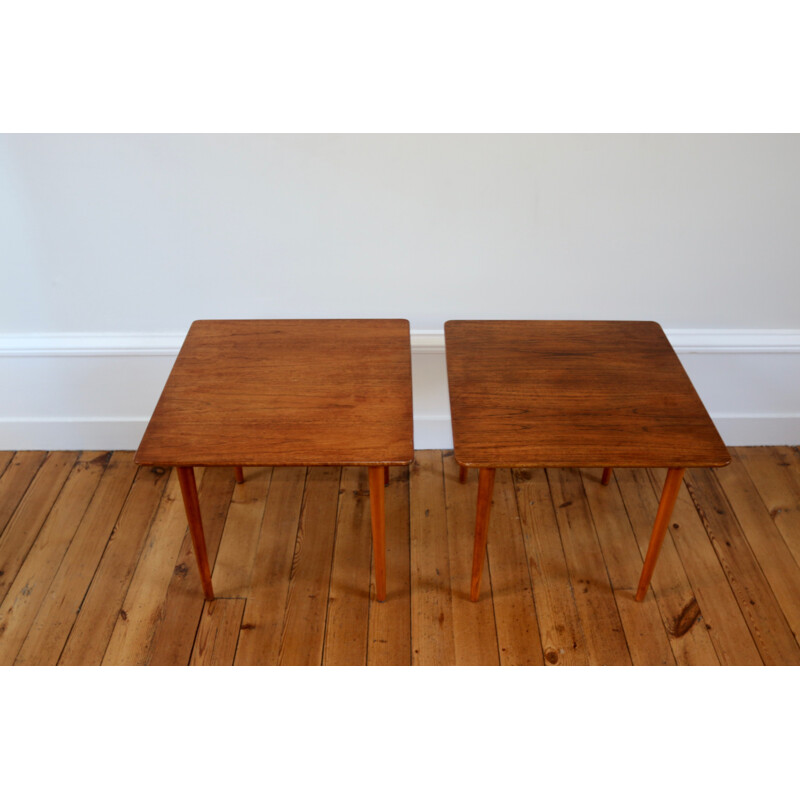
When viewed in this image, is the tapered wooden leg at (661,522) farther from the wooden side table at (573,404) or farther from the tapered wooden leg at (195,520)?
the tapered wooden leg at (195,520)

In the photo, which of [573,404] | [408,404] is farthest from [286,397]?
[573,404]

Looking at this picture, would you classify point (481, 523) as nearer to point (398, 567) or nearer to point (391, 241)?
point (398, 567)

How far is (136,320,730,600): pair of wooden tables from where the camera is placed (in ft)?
5.06

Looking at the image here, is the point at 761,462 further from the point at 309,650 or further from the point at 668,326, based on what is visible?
the point at 309,650

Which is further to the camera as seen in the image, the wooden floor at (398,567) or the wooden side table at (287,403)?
the wooden floor at (398,567)

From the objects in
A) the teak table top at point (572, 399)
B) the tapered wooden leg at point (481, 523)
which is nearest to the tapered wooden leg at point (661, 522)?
the teak table top at point (572, 399)

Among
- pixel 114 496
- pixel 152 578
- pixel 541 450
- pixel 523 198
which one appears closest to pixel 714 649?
pixel 541 450

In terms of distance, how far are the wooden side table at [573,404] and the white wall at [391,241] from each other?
0.23 meters

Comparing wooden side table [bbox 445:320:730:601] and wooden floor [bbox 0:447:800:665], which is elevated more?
wooden side table [bbox 445:320:730:601]

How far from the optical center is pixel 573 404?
1672mm

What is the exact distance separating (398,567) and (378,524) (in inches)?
13.1

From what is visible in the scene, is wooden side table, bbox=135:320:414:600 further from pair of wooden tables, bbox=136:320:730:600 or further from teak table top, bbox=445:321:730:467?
teak table top, bbox=445:321:730:467

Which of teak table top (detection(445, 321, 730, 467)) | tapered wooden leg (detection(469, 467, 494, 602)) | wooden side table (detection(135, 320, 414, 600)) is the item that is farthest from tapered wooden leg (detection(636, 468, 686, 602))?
wooden side table (detection(135, 320, 414, 600))

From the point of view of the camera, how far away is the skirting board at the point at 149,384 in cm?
216
